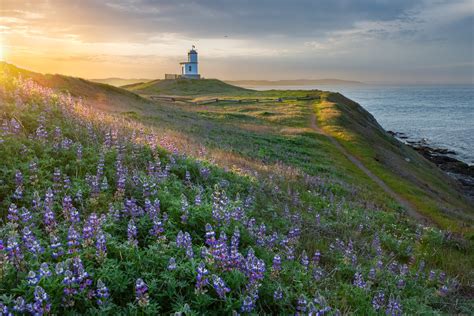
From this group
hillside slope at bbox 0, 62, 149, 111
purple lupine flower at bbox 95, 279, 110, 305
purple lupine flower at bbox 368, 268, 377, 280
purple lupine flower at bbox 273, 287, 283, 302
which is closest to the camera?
purple lupine flower at bbox 95, 279, 110, 305

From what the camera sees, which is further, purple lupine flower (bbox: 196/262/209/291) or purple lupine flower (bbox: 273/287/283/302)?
purple lupine flower (bbox: 273/287/283/302)

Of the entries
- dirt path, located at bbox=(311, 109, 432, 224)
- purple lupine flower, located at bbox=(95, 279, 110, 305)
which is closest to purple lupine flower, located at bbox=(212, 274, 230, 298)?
purple lupine flower, located at bbox=(95, 279, 110, 305)

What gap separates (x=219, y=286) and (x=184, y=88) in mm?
98149

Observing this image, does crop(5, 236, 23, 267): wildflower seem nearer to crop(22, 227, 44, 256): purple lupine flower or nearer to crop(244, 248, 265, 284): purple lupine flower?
crop(22, 227, 44, 256): purple lupine flower

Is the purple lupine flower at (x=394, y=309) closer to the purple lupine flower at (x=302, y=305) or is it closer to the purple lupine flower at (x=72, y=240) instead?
the purple lupine flower at (x=302, y=305)

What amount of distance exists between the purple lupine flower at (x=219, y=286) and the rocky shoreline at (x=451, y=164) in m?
34.9

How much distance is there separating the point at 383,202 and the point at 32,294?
1655 centimetres

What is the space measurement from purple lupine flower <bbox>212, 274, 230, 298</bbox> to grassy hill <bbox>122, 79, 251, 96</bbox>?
90512 millimetres

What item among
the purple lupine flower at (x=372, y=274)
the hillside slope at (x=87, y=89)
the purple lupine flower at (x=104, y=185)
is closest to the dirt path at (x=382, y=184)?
the purple lupine flower at (x=372, y=274)

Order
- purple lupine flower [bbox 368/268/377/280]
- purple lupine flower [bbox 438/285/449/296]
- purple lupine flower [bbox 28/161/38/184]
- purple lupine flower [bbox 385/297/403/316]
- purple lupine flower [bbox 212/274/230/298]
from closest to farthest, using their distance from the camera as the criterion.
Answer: purple lupine flower [bbox 212/274/230/298] < purple lupine flower [bbox 385/297/403/316] < purple lupine flower [bbox 368/268/377/280] < purple lupine flower [bbox 28/161/38/184] < purple lupine flower [bbox 438/285/449/296]

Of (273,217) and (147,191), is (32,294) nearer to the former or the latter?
(147,191)

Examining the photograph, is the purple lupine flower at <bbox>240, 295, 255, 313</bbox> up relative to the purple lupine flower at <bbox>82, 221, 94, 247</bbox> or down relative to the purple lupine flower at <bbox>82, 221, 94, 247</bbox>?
down

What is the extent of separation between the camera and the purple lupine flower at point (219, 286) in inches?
145

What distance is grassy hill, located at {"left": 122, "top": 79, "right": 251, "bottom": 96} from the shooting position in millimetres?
94812
